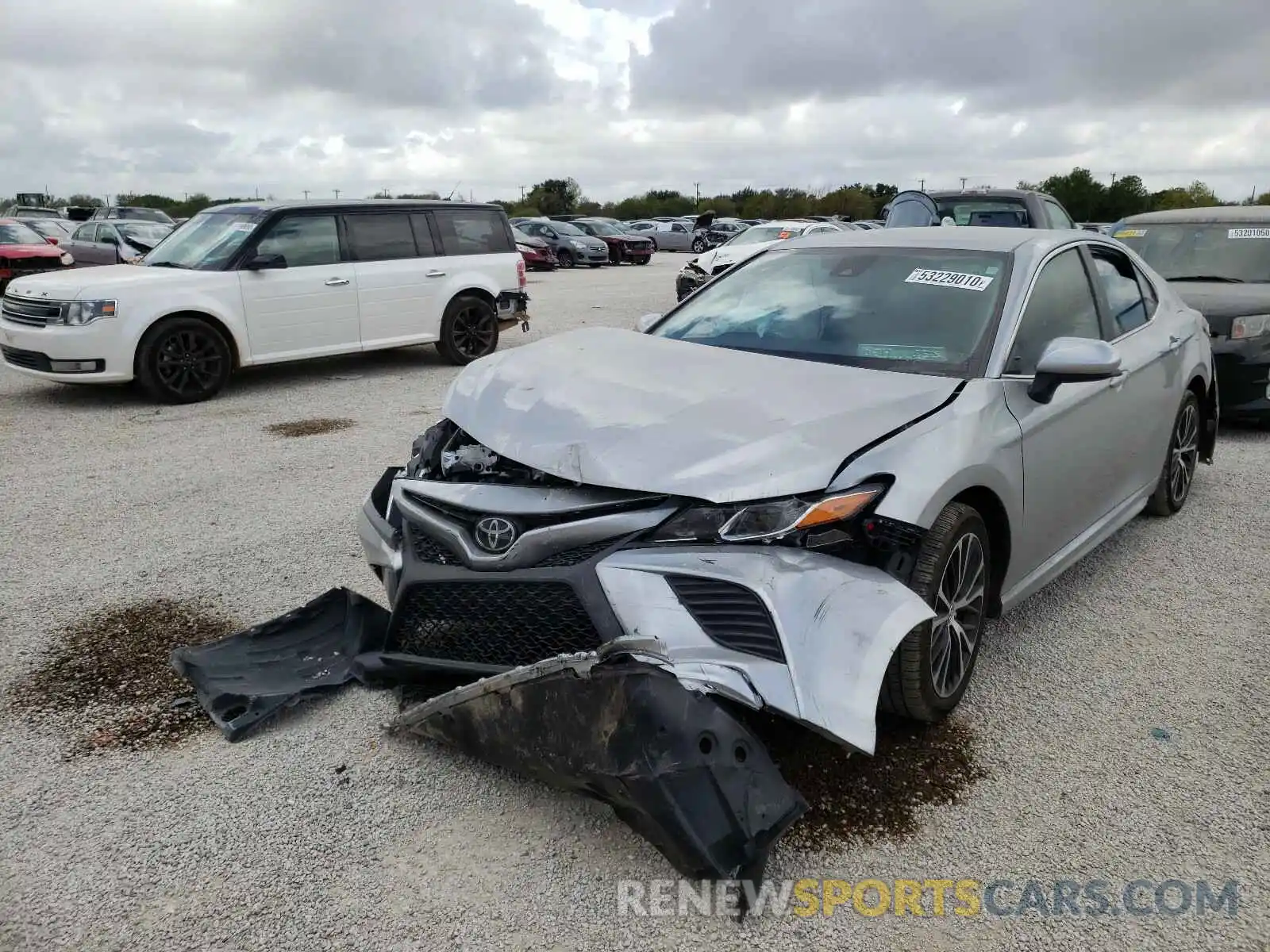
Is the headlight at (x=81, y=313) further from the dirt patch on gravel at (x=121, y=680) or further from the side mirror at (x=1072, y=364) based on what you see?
the side mirror at (x=1072, y=364)

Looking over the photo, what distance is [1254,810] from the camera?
2.80m

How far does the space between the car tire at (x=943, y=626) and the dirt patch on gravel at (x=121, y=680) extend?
2.33m

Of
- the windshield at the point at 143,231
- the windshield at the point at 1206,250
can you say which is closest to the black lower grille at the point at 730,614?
the windshield at the point at 1206,250

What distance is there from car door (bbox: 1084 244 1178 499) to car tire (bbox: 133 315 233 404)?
7.27 meters

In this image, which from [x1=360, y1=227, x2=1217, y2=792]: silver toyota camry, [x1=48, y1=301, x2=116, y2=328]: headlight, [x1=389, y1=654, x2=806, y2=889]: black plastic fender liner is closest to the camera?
[x1=389, y1=654, x2=806, y2=889]: black plastic fender liner

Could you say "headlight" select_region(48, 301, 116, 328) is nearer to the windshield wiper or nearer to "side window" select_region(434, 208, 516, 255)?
"side window" select_region(434, 208, 516, 255)

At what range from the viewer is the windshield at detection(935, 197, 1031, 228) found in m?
10.1

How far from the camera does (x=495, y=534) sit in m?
2.85

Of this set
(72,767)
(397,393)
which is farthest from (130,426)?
(72,767)

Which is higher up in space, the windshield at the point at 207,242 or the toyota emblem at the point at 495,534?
the windshield at the point at 207,242

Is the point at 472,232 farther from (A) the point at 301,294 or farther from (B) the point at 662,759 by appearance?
(B) the point at 662,759

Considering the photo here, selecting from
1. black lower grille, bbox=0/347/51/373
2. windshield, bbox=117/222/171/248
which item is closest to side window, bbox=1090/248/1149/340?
black lower grille, bbox=0/347/51/373

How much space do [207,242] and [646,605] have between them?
8.08 m

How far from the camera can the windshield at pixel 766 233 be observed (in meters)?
16.7
